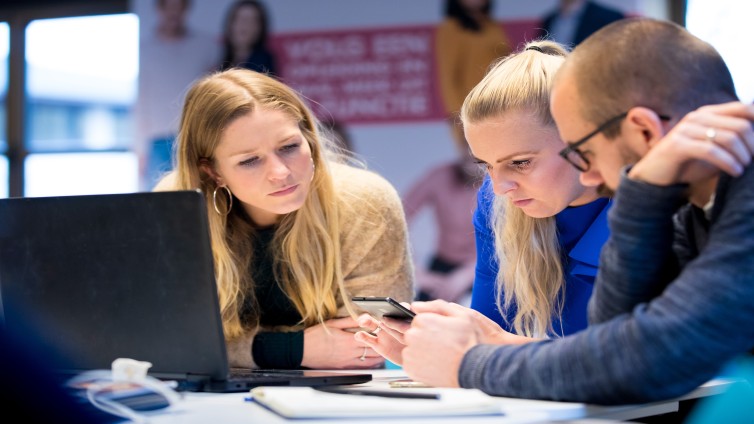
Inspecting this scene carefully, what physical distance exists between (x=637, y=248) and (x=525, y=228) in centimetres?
81

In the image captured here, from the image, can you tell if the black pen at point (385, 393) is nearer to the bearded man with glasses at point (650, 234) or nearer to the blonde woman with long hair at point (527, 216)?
the bearded man with glasses at point (650, 234)

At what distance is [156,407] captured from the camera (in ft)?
4.25

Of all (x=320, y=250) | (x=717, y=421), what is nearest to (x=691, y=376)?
(x=717, y=421)

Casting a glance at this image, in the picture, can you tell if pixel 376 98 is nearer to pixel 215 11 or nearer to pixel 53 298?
pixel 215 11

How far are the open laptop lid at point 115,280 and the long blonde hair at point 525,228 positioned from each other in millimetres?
752

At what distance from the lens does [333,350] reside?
81.7 inches

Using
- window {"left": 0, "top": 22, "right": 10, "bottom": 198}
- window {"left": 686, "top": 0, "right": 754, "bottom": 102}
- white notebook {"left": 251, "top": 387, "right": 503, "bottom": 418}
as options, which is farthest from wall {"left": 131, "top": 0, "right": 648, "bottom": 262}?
white notebook {"left": 251, "top": 387, "right": 503, "bottom": 418}

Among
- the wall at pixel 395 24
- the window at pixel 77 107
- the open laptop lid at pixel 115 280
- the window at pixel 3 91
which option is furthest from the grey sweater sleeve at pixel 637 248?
the window at pixel 3 91

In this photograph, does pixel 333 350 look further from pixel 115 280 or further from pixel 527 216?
pixel 115 280

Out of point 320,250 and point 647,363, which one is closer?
point 647,363

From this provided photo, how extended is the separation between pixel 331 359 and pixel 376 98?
3535 mm

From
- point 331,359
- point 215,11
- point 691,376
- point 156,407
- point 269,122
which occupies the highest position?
point 215,11

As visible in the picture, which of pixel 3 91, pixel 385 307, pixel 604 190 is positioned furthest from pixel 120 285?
pixel 3 91

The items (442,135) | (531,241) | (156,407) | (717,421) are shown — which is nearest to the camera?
(156,407)
